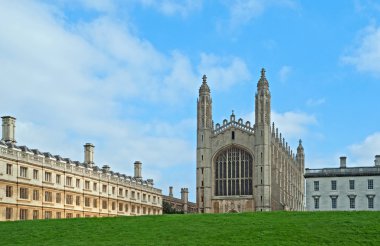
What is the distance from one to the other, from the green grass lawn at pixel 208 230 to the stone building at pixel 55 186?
716 inches

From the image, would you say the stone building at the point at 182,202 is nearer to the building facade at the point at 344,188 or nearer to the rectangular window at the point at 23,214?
the building facade at the point at 344,188

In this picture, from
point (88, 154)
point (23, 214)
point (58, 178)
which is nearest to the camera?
point (23, 214)

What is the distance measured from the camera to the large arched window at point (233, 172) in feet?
248

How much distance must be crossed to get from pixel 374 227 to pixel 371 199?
5906 cm

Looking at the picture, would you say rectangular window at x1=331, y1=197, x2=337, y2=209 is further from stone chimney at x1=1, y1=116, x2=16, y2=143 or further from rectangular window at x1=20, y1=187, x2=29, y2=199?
stone chimney at x1=1, y1=116, x2=16, y2=143

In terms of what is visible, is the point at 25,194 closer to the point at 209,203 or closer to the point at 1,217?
the point at 1,217

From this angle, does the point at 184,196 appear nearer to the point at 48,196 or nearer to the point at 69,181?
the point at 69,181

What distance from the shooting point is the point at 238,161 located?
76500 millimetres

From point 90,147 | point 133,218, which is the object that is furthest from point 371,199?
point 133,218

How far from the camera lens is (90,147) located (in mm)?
69250

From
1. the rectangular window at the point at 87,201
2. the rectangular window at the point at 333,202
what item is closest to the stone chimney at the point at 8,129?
the rectangular window at the point at 87,201

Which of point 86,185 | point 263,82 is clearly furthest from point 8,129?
point 263,82

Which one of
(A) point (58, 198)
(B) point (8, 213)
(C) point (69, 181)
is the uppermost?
(C) point (69, 181)

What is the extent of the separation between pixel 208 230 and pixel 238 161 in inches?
1960
